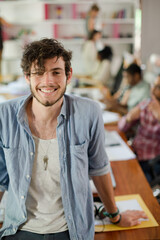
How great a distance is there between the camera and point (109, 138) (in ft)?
5.64

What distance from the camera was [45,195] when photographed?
965 millimetres

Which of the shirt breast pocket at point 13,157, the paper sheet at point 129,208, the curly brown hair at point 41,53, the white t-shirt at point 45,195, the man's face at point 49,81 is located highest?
the curly brown hair at point 41,53

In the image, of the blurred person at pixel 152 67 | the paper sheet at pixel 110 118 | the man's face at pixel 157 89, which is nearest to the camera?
the man's face at pixel 157 89

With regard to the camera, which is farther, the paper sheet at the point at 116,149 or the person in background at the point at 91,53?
the person in background at the point at 91,53

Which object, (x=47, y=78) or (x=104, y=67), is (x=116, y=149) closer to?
(x=47, y=78)

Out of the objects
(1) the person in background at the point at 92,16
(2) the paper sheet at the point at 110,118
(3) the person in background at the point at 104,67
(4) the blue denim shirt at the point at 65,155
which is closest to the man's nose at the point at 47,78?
(4) the blue denim shirt at the point at 65,155

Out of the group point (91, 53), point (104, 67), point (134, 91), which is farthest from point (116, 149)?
point (91, 53)

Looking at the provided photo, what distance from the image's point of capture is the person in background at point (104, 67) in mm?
4312

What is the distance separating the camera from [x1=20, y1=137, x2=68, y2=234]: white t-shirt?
951 millimetres

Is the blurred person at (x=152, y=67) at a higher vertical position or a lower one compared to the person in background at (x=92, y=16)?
lower

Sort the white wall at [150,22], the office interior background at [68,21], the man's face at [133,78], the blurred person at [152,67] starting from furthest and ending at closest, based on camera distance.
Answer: the office interior background at [68,21], the blurred person at [152,67], the man's face at [133,78], the white wall at [150,22]

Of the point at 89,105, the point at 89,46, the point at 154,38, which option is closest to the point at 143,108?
the point at 154,38

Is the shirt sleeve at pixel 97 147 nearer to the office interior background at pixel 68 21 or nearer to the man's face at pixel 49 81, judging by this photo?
the man's face at pixel 49 81

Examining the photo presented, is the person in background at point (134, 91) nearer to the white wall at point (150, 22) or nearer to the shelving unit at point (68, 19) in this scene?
the white wall at point (150, 22)
